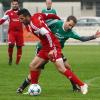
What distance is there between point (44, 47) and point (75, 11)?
44417 mm

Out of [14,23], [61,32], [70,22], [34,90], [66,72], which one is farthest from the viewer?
[14,23]

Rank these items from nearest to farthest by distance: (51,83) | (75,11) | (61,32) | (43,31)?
(43,31) → (61,32) → (51,83) → (75,11)

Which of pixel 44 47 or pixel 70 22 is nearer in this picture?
pixel 44 47

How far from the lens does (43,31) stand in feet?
42.5

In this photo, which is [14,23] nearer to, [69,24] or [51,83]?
[51,83]

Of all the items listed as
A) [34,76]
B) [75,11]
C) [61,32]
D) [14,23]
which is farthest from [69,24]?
[75,11]

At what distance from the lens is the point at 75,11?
2265 inches

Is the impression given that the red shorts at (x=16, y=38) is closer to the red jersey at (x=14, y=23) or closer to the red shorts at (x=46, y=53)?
the red jersey at (x=14, y=23)

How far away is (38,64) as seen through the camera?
43.7ft

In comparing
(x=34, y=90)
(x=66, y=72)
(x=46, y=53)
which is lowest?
(x=34, y=90)

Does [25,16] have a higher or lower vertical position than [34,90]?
higher

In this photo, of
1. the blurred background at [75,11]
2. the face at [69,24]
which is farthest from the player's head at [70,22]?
the blurred background at [75,11]

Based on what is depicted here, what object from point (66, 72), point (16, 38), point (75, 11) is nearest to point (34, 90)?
point (66, 72)

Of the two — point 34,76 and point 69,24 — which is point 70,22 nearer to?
point 69,24
